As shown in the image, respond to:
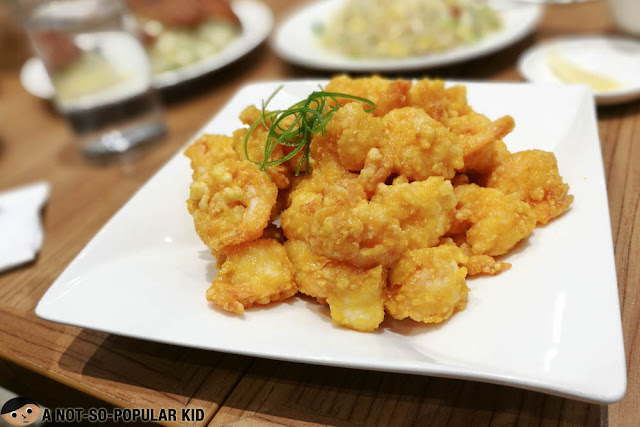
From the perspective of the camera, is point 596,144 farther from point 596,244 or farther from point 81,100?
point 81,100

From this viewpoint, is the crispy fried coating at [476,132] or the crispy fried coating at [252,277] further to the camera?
the crispy fried coating at [476,132]

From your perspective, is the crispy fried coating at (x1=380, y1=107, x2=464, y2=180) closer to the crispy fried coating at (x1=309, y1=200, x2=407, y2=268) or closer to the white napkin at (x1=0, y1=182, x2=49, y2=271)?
the crispy fried coating at (x1=309, y1=200, x2=407, y2=268)

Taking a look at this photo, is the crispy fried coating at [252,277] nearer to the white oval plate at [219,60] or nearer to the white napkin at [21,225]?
the white napkin at [21,225]

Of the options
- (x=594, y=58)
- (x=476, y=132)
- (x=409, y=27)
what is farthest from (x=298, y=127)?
(x=594, y=58)

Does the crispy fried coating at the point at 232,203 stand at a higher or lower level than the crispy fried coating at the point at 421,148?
lower

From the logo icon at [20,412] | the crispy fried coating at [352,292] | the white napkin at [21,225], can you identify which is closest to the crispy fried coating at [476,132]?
the crispy fried coating at [352,292]

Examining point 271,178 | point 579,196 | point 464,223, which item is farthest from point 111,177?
point 579,196
